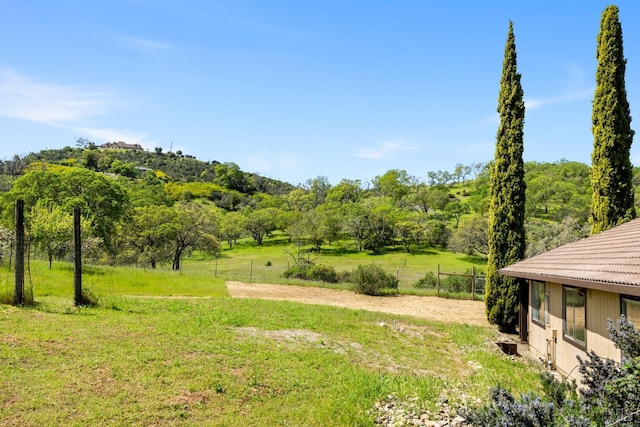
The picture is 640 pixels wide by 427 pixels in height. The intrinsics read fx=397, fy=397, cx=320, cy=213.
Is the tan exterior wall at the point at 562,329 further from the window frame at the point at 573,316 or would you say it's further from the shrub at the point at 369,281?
the shrub at the point at 369,281

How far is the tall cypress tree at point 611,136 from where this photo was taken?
42.7ft

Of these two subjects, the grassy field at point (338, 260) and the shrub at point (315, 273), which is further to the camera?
the grassy field at point (338, 260)

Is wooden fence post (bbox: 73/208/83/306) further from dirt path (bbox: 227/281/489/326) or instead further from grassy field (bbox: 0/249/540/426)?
dirt path (bbox: 227/281/489/326)

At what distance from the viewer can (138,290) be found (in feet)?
61.6

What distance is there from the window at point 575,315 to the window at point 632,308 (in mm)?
1503

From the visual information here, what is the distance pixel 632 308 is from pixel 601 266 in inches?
34.8

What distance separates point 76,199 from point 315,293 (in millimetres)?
21083

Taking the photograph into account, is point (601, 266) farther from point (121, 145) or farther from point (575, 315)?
point (121, 145)

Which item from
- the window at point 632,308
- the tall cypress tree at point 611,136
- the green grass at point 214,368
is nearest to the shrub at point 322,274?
the green grass at point 214,368

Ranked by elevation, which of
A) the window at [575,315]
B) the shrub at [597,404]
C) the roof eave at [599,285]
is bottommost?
the window at [575,315]

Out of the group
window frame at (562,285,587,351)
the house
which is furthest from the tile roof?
window frame at (562,285,587,351)

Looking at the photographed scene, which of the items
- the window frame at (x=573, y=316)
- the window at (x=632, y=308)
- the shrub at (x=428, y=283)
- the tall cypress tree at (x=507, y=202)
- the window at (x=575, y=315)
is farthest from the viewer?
the shrub at (x=428, y=283)

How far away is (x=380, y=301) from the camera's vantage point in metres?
21.9

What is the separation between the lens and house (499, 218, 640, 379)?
653cm
